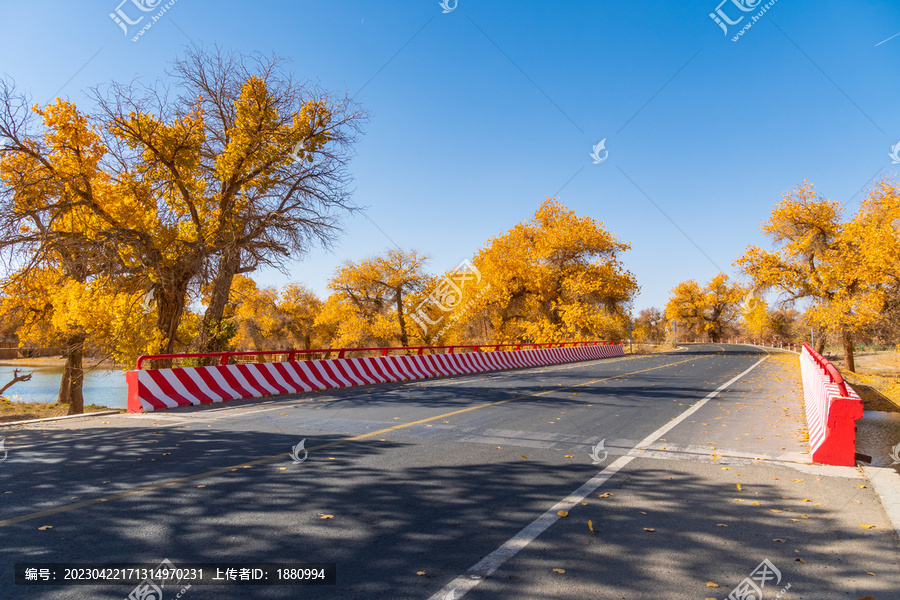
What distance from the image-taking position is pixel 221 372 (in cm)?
1194

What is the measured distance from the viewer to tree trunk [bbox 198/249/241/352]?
17.3 m

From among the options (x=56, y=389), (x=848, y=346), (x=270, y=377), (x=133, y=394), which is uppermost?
(x=848, y=346)

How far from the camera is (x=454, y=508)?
4.30m

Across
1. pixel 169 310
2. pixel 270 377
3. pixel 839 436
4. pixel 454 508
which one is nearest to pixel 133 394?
pixel 270 377

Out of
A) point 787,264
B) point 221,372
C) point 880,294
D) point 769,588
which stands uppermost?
point 787,264

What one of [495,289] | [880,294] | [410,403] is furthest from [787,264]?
[410,403]

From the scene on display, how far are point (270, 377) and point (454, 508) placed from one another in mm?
9921

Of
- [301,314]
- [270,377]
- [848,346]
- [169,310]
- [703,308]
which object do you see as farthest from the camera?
[703,308]

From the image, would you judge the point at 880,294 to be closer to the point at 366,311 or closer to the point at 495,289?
the point at 495,289

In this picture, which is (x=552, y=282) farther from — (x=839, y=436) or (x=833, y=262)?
(x=839, y=436)

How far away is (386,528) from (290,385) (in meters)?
10.3

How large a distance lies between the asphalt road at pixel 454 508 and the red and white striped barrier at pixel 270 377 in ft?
6.49

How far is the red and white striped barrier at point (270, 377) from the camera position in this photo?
10.3 metres

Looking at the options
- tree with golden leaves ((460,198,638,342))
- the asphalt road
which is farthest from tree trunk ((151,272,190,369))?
tree with golden leaves ((460,198,638,342))
